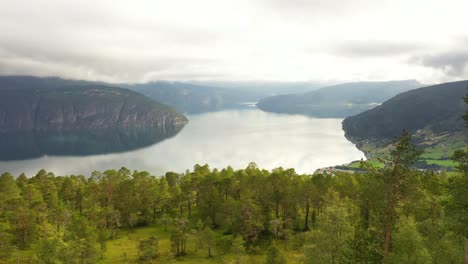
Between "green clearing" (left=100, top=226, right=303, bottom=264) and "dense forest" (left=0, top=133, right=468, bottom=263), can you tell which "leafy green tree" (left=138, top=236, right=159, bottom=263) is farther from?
"green clearing" (left=100, top=226, right=303, bottom=264)

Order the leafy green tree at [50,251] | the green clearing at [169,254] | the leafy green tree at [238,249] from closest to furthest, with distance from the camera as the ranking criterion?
the leafy green tree at [50,251]
the leafy green tree at [238,249]
the green clearing at [169,254]

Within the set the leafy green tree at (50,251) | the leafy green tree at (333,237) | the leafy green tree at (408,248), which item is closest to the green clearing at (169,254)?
the leafy green tree at (50,251)

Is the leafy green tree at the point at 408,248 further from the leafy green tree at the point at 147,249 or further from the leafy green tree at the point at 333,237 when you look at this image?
the leafy green tree at the point at 147,249

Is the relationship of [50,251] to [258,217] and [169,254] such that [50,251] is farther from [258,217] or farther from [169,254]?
[258,217]

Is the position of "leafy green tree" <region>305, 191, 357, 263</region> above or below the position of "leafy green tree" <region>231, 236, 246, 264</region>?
above

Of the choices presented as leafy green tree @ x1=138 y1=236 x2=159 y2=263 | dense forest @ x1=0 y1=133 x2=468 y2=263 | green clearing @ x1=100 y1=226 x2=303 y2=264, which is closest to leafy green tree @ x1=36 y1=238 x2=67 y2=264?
dense forest @ x1=0 y1=133 x2=468 y2=263

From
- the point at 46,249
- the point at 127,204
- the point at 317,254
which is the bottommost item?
the point at 127,204

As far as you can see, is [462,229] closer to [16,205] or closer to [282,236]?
[282,236]

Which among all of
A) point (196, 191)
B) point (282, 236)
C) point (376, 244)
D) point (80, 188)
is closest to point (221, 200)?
point (196, 191)
